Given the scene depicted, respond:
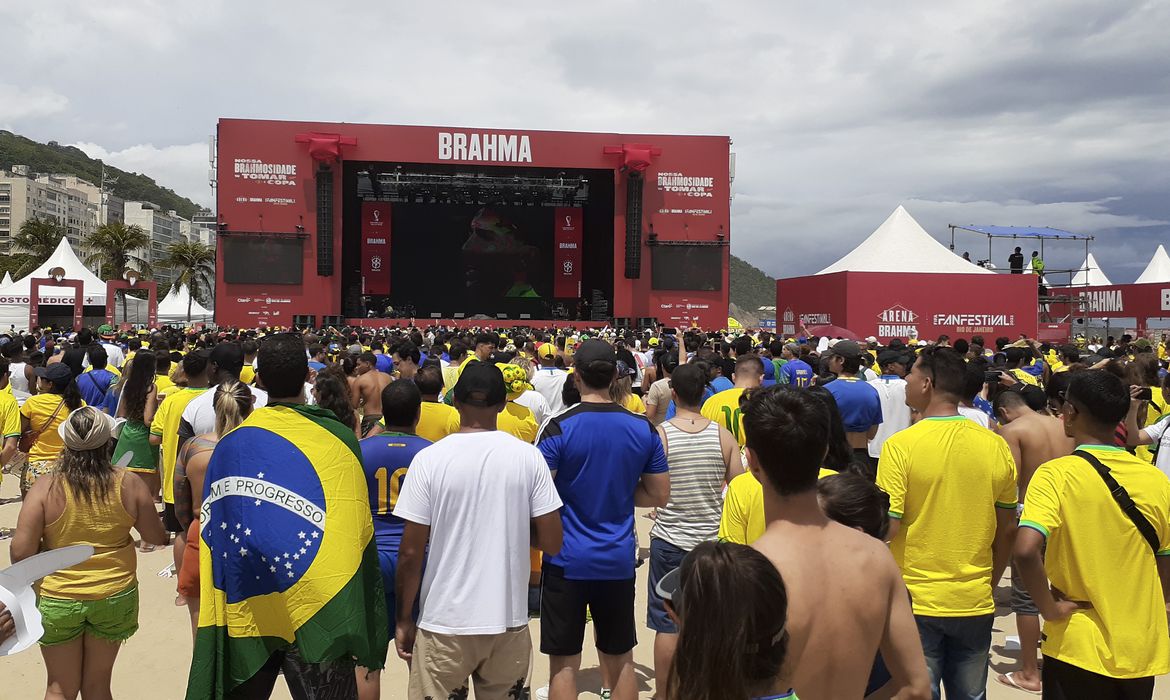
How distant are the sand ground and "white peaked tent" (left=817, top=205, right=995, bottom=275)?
934 inches

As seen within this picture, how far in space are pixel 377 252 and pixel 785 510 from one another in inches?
1171

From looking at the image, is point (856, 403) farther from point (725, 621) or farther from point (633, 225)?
point (633, 225)

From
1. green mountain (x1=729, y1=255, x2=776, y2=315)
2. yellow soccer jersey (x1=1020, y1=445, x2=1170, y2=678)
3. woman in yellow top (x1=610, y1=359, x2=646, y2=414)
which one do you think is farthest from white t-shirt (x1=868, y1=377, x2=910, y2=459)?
green mountain (x1=729, y1=255, x2=776, y2=315)

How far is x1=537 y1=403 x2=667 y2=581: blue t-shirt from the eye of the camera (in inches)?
130

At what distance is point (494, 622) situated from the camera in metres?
2.83

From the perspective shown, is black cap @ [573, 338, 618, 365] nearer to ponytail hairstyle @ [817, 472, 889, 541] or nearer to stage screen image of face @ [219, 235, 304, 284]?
ponytail hairstyle @ [817, 472, 889, 541]

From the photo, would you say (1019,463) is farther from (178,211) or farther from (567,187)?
(178,211)

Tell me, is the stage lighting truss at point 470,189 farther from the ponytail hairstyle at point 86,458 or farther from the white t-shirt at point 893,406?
the ponytail hairstyle at point 86,458

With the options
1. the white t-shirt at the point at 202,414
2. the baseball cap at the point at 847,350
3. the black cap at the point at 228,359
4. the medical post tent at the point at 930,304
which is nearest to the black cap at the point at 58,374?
the black cap at the point at 228,359

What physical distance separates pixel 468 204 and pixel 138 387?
90.6ft

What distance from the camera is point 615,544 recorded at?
3334mm

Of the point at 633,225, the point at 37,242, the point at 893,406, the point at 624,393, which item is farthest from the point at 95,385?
the point at 37,242

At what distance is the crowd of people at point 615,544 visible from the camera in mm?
1897

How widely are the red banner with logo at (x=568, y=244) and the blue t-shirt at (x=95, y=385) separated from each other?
2454 centimetres
